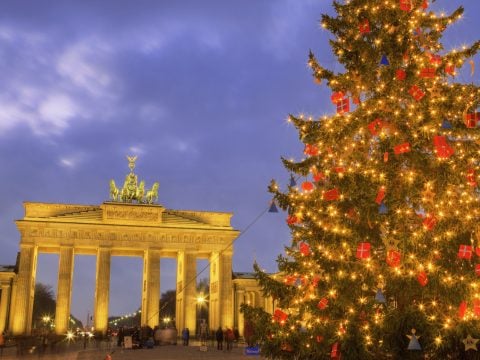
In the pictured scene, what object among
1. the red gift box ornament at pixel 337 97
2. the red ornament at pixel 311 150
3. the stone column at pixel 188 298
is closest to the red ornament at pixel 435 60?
the red gift box ornament at pixel 337 97

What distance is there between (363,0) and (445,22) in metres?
2.04

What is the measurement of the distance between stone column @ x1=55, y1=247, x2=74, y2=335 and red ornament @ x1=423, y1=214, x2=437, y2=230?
4954 centimetres

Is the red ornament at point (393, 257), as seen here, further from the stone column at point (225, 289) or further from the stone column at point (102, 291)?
the stone column at point (225, 289)

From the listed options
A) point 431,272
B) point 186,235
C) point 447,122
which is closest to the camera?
point 431,272

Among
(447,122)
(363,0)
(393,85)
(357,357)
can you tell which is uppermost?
(363,0)

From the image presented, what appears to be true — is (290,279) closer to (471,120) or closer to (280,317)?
(280,317)

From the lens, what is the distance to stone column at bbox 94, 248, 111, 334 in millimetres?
55656

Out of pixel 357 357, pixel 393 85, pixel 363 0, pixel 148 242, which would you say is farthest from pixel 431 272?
pixel 148 242

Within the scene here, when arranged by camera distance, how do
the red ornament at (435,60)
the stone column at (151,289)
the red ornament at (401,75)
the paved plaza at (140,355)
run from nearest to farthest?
1. the red ornament at (401,75)
2. the red ornament at (435,60)
3. the paved plaza at (140,355)
4. the stone column at (151,289)

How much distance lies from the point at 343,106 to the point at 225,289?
4811 centimetres

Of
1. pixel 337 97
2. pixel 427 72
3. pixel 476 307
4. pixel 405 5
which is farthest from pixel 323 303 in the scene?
pixel 405 5

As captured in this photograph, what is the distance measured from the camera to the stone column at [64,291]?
5478 cm

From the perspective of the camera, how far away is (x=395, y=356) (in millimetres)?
12070

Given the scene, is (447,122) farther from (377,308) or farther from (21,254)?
(21,254)
